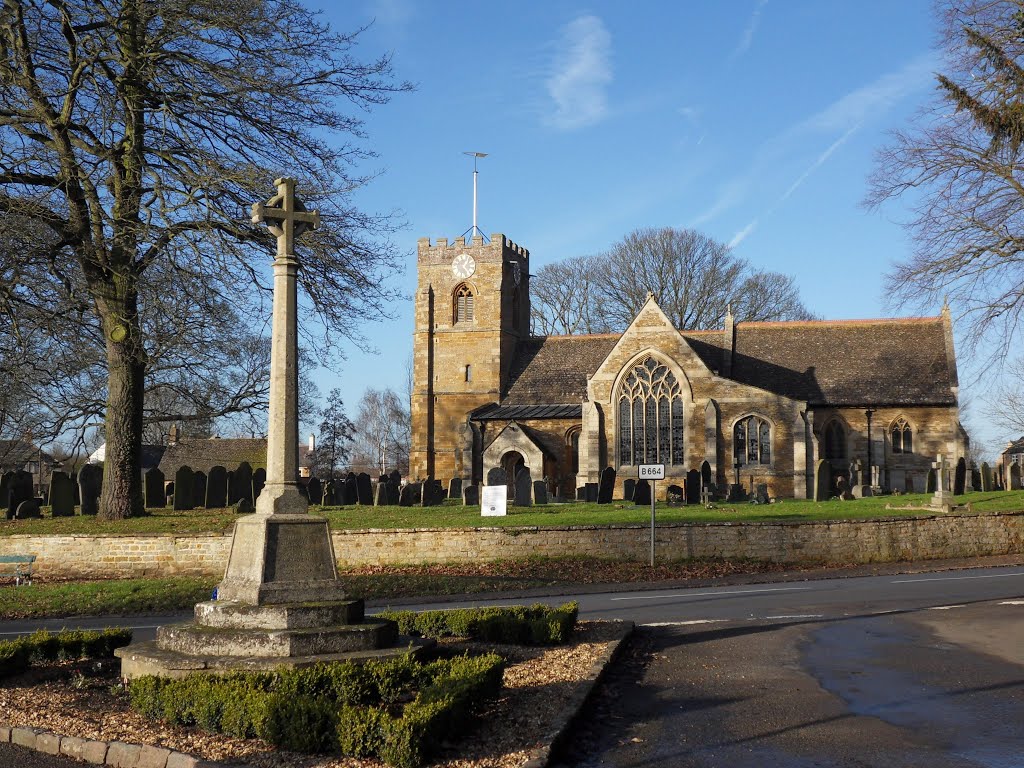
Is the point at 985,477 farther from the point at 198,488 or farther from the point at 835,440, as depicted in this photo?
the point at 198,488

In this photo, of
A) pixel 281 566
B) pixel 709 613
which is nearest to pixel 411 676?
pixel 281 566

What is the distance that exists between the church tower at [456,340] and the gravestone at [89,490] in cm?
2001

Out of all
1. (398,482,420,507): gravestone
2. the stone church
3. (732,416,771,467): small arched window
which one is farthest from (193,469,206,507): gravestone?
(732,416,771,467): small arched window

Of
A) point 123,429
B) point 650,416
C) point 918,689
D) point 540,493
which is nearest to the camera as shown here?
point 918,689

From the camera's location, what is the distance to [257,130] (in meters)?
20.5

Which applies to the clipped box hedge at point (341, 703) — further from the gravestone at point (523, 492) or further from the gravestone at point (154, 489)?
the gravestone at point (523, 492)

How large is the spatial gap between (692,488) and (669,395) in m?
9.95

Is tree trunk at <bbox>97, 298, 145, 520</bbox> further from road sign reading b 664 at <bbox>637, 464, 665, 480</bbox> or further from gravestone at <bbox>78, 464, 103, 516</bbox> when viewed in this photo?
road sign reading b 664 at <bbox>637, 464, 665, 480</bbox>

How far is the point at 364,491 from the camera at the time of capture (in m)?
29.6

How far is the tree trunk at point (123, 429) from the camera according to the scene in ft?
70.6

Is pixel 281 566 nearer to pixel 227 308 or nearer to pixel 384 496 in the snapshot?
pixel 227 308

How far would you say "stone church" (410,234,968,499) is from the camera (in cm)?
3844

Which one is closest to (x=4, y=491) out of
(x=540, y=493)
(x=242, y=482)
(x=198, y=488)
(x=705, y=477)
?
(x=198, y=488)

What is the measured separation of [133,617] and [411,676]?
918cm
